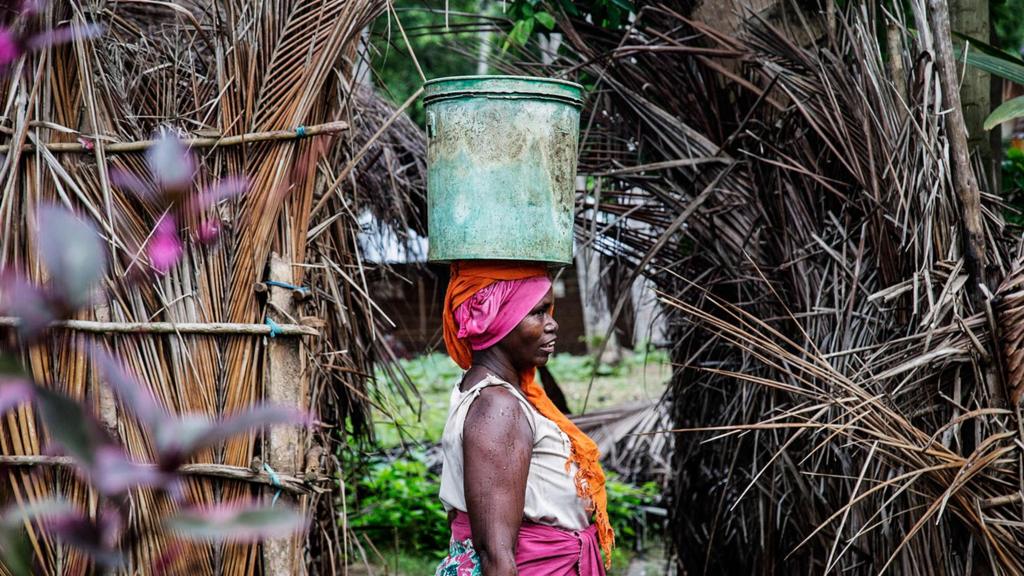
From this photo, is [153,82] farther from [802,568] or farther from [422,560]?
[422,560]

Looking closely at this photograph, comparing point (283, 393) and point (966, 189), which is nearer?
Answer: point (966, 189)

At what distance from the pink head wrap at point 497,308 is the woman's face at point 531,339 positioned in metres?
0.02

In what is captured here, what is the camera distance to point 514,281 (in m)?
2.46

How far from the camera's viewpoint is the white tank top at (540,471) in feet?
7.73

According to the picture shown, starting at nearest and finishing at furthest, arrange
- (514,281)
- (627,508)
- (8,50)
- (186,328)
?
1. (8,50)
2. (514,281)
3. (186,328)
4. (627,508)

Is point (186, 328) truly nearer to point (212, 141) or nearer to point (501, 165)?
point (212, 141)

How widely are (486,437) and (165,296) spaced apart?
3.19ft

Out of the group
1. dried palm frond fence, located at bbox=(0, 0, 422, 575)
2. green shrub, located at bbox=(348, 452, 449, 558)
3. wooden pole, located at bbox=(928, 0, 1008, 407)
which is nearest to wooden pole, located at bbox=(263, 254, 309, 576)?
dried palm frond fence, located at bbox=(0, 0, 422, 575)

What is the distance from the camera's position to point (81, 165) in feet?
8.53

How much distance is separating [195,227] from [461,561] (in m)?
1.01

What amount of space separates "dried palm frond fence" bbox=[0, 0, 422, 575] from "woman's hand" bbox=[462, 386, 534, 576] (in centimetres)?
63

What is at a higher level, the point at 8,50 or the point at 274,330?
the point at 8,50

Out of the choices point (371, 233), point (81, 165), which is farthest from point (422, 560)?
point (81, 165)

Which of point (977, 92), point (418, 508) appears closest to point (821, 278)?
point (977, 92)
